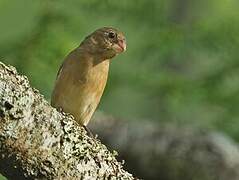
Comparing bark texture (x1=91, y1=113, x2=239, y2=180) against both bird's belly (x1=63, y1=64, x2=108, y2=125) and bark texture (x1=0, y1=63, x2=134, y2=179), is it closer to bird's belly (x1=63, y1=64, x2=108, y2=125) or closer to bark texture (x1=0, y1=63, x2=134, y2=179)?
bird's belly (x1=63, y1=64, x2=108, y2=125)

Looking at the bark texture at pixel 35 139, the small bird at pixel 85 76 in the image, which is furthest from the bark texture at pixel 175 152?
the bark texture at pixel 35 139

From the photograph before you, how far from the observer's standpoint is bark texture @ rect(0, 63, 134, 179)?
229 centimetres

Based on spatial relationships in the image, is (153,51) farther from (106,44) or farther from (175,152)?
(106,44)

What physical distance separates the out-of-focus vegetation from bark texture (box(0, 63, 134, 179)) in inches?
140

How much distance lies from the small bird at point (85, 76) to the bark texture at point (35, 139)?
141cm

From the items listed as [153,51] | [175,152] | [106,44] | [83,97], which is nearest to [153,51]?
[153,51]

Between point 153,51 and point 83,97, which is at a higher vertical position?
point 153,51

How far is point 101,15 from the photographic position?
265 inches

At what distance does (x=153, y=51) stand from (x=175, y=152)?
6.45 feet

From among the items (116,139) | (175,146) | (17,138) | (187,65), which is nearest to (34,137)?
(17,138)

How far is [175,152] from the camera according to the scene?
4.86 meters

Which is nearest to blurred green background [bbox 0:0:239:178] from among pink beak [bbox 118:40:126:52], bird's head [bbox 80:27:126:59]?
bird's head [bbox 80:27:126:59]

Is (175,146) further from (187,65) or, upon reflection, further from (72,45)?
(187,65)

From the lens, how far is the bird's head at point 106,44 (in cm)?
409
